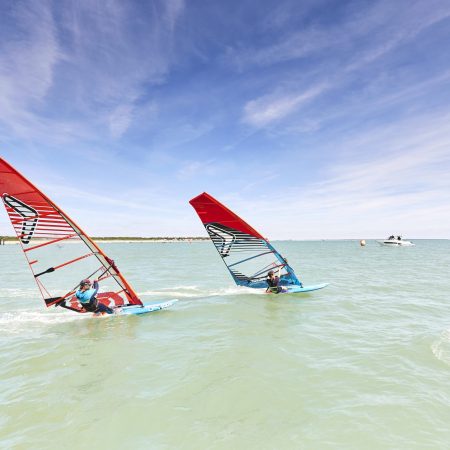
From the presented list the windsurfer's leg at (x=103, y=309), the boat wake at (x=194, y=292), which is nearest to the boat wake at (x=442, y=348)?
the boat wake at (x=194, y=292)

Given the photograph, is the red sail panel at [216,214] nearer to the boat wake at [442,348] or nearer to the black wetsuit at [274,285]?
the black wetsuit at [274,285]

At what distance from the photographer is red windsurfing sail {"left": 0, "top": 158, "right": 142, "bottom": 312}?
27.3 feet

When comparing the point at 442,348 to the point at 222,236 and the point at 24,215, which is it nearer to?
the point at 222,236

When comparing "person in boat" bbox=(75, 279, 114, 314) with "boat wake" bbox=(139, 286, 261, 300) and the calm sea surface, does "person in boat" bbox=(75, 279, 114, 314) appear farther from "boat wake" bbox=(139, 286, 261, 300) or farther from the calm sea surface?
"boat wake" bbox=(139, 286, 261, 300)

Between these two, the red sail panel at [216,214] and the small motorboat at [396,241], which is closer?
the red sail panel at [216,214]

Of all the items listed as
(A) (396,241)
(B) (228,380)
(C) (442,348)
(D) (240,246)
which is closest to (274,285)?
(D) (240,246)

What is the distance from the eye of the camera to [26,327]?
888 centimetres

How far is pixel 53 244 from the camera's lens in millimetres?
9375

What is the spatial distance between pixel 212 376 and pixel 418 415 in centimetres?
312

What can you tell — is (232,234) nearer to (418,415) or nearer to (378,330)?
(378,330)

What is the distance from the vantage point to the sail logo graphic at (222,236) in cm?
1270

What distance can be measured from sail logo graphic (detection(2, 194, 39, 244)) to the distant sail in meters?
5.27

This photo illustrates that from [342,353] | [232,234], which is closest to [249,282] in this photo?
[232,234]

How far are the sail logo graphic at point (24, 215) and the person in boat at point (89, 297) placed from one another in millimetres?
2048
